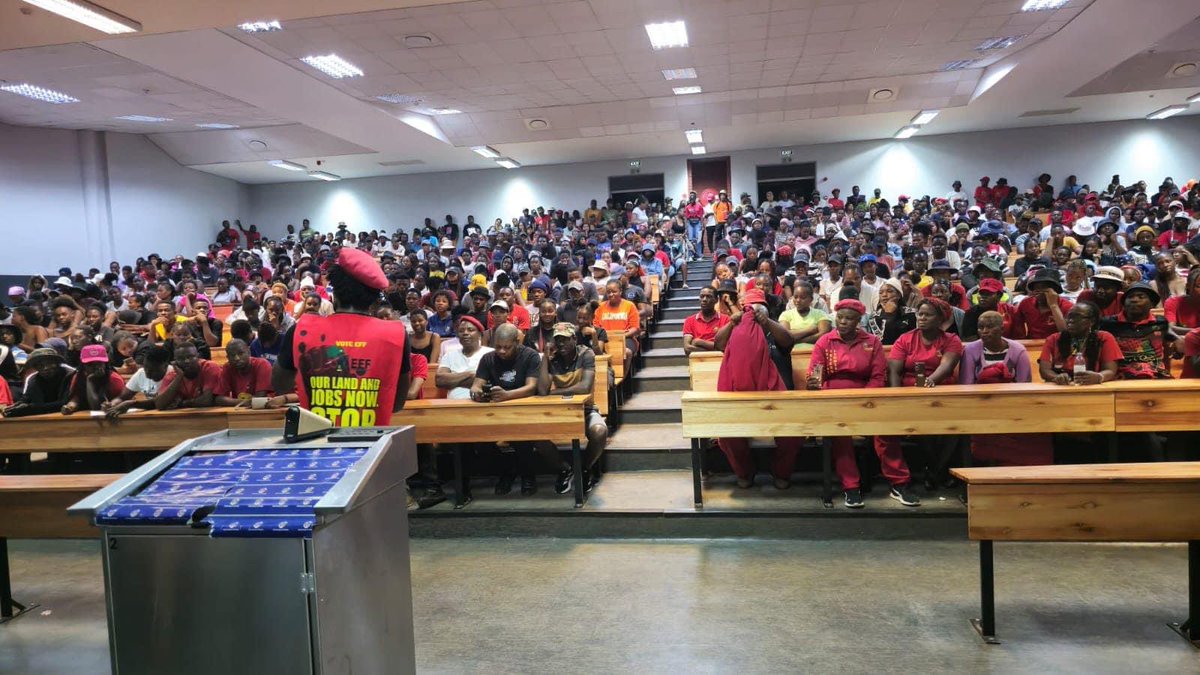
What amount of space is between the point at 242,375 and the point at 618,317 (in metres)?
3.78

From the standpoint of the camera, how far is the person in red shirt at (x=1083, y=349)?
15.3 ft

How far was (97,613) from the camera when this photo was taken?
3.78 meters

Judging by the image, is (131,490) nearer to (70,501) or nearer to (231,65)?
(70,501)

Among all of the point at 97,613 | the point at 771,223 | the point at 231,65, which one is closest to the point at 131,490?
the point at 97,613

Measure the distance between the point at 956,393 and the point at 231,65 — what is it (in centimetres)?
1143

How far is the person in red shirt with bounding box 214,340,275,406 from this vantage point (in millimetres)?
5473

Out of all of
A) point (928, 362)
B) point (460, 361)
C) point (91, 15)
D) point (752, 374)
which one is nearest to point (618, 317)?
point (460, 361)

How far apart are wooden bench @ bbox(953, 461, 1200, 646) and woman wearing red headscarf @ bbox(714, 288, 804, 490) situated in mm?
1815

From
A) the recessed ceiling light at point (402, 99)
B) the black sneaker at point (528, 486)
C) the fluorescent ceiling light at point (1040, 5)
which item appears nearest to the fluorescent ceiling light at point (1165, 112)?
the fluorescent ceiling light at point (1040, 5)

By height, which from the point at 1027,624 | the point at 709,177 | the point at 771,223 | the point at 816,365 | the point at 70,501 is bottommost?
the point at 1027,624

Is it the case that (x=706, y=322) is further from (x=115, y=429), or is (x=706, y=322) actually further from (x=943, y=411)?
(x=115, y=429)

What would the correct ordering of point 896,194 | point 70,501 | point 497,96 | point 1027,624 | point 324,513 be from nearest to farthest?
point 324,513 → point 1027,624 → point 70,501 → point 497,96 → point 896,194

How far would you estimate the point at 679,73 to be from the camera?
13047 millimetres

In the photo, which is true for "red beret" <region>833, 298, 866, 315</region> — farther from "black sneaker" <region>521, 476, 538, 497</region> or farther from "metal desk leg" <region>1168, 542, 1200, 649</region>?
"black sneaker" <region>521, 476, 538, 497</region>
